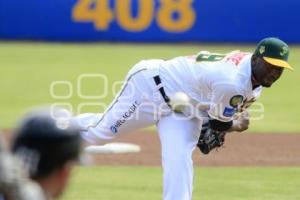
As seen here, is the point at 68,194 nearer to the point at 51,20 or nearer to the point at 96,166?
the point at 96,166

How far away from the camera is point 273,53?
619cm

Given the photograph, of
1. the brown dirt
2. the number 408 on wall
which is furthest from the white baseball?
the number 408 on wall

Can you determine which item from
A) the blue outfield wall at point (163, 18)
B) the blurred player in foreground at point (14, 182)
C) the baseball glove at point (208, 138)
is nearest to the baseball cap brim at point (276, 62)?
the baseball glove at point (208, 138)

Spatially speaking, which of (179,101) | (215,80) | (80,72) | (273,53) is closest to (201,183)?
(215,80)

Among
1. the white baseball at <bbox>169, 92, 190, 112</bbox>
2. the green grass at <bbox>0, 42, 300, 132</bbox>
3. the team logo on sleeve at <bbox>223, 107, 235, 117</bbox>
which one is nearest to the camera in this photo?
the white baseball at <bbox>169, 92, 190, 112</bbox>

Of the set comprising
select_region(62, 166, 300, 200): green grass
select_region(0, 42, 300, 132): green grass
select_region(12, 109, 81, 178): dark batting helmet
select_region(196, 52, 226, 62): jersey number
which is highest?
select_region(12, 109, 81, 178): dark batting helmet

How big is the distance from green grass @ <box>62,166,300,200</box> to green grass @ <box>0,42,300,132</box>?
3.42 metres

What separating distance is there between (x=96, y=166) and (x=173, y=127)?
360 cm

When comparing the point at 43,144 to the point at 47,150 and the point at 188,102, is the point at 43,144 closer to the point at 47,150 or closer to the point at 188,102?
the point at 47,150

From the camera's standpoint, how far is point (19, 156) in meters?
2.58

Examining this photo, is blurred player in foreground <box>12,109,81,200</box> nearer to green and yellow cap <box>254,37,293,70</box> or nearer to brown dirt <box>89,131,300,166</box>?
green and yellow cap <box>254,37,293,70</box>

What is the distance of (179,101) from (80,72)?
1349cm


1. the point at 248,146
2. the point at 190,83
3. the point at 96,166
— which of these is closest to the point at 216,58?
the point at 190,83

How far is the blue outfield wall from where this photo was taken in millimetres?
25109
